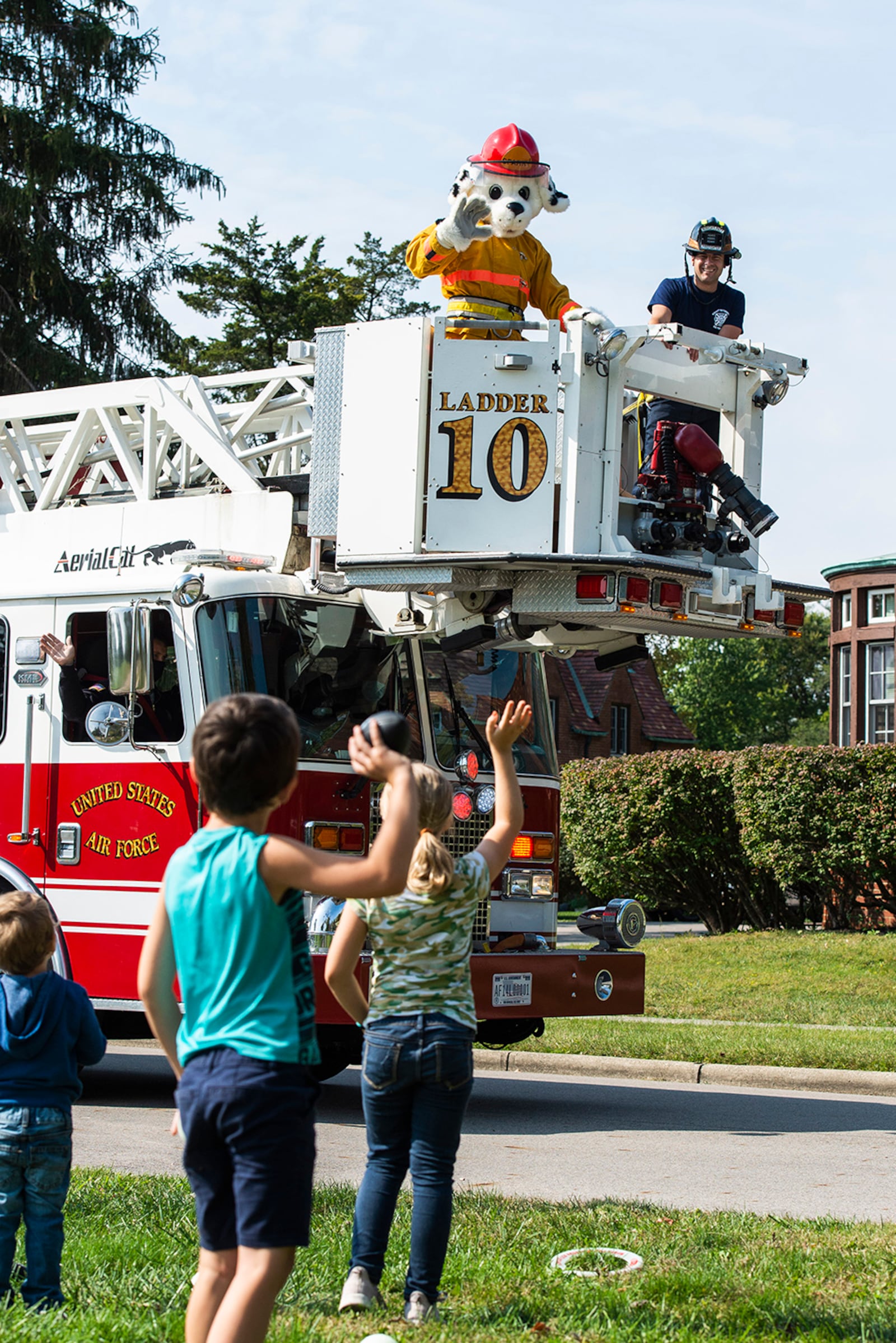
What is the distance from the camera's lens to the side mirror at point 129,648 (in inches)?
324

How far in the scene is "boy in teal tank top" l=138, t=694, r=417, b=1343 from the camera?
11.0 ft

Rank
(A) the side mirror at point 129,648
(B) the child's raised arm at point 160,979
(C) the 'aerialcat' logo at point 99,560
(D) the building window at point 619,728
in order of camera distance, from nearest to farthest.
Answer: (B) the child's raised arm at point 160,979 → (A) the side mirror at point 129,648 → (C) the 'aerialcat' logo at point 99,560 → (D) the building window at point 619,728

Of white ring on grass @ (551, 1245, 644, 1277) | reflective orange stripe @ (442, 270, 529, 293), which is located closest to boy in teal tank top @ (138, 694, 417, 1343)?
white ring on grass @ (551, 1245, 644, 1277)

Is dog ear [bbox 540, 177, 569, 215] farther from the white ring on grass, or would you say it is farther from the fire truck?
the white ring on grass

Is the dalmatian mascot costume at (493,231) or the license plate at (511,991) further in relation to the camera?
the license plate at (511,991)

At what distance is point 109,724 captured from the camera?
8.58 metres

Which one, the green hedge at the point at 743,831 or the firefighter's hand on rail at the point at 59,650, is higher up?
the firefighter's hand on rail at the point at 59,650

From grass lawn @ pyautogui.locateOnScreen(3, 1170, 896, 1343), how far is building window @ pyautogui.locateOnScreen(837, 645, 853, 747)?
29398mm

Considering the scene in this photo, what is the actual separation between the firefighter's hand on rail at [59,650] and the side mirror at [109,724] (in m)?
0.42

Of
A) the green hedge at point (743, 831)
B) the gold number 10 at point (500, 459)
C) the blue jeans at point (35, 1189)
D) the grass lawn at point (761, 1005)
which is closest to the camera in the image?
the blue jeans at point (35, 1189)

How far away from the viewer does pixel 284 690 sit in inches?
339

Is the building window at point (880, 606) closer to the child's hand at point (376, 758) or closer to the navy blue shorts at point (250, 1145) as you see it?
the child's hand at point (376, 758)

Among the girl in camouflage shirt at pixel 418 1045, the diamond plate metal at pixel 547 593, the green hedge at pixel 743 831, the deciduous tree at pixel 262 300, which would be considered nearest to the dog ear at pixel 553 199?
the diamond plate metal at pixel 547 593

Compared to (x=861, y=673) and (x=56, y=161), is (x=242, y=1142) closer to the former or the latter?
(x=56, y=161)
